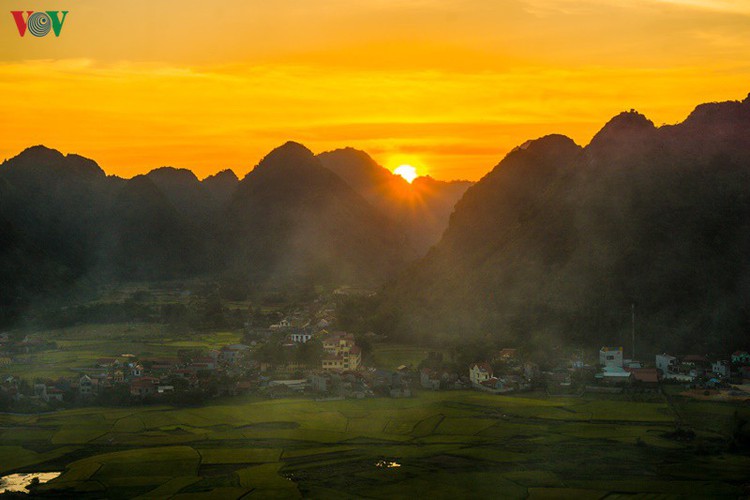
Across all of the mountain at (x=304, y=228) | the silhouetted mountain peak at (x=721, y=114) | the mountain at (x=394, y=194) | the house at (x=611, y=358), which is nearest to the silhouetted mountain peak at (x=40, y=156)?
the mountain at (x=304, y=228)

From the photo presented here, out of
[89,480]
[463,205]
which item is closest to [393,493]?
[89,480]

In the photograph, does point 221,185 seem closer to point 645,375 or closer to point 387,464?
point 645,375

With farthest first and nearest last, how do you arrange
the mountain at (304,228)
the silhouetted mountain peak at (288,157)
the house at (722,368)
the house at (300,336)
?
the silhouetted mountain peak at (288,157)
the mountain at (304,228)
the house at (300,336)
the house at (722,368)

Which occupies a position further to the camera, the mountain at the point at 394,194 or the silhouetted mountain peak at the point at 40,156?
the mountain at the point at 394,194

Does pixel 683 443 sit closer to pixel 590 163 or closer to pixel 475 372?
pixel 475 372

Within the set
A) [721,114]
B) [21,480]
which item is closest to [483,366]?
[21,480]

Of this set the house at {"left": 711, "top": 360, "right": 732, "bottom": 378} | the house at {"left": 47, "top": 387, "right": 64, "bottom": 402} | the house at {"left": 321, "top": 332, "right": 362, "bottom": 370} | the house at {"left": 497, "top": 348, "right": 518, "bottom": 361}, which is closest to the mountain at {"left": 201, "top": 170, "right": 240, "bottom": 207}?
the house at {"left": 321, "top": 332, "right": 362, "bottom": 370}

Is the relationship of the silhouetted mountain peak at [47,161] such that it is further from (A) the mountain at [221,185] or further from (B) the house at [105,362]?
(B) the house at [105,362]
